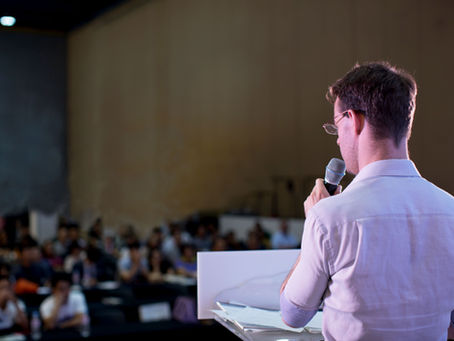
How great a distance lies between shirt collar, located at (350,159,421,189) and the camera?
849 mm

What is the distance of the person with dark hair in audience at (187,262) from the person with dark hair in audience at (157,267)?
Result: 0.11 meters

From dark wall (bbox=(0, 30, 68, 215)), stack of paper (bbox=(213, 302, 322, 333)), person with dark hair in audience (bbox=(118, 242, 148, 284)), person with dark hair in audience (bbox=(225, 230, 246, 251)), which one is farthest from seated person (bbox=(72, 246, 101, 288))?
stack of paper (bbox=(213, 302, 322, 333))

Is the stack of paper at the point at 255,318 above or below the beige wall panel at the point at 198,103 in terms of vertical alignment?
below

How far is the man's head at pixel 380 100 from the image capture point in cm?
84

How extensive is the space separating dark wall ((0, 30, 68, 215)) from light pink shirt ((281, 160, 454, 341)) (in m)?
8.14

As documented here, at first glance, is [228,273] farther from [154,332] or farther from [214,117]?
[214,117]

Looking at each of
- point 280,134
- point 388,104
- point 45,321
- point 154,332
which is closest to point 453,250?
point 388,104

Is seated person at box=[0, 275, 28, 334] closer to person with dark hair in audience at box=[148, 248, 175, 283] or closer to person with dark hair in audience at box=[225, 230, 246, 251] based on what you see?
person with dark hair in audience at box=[148, 248, 175, 283]

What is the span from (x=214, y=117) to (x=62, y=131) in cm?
244

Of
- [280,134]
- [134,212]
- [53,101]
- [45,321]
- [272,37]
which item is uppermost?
[272,37]

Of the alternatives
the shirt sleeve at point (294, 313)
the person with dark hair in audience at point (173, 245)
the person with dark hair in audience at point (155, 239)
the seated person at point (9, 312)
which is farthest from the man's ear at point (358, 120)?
the person with dark hair in audience at point (155, 239)

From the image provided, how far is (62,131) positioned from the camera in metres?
9.19

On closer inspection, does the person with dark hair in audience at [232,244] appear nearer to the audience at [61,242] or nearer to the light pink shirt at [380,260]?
the audience at [61,242]

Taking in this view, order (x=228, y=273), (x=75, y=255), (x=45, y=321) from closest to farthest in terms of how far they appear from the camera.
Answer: (x=228, y=273)
(x=45, y=321)
(x=75, y=255)
